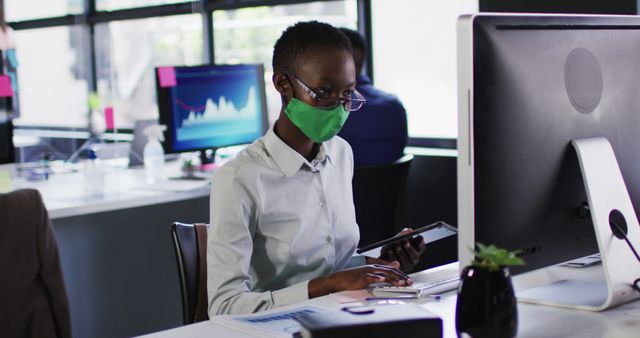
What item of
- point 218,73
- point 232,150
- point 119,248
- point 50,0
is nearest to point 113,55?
point 50,0

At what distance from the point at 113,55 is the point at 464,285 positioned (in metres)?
5.36

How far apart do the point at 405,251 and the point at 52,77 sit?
542 centimetres

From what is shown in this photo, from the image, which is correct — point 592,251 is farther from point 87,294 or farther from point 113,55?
point 113,55

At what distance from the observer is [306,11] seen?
15.2ft

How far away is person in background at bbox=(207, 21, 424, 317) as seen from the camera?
1.66 metres

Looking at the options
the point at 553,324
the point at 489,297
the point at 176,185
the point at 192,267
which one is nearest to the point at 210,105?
the point at 176,185

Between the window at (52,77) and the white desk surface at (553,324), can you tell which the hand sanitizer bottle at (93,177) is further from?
the window at (52,77)

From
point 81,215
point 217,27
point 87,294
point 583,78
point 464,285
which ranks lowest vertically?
point 87,294

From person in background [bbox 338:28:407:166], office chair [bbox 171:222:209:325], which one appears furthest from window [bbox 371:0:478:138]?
office chair [bbox 171:222:209:325]

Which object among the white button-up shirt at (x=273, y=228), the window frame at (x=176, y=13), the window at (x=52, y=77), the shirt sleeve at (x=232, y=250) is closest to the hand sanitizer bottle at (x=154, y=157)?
the window frame at (x=176, y=13)

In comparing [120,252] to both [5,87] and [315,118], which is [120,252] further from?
[315,118]

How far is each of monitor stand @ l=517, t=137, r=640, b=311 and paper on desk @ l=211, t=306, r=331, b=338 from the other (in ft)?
1.44

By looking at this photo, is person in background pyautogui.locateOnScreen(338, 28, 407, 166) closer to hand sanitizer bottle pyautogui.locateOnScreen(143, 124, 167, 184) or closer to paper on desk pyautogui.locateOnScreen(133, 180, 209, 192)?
paper on desk pyautogui.locateOnScreen(133, 180, 209, 192)

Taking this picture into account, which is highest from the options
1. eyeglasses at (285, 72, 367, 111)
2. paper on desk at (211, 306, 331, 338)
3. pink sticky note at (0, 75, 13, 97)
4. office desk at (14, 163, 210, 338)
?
pink sticky note at (0, 75, 13, 97)
